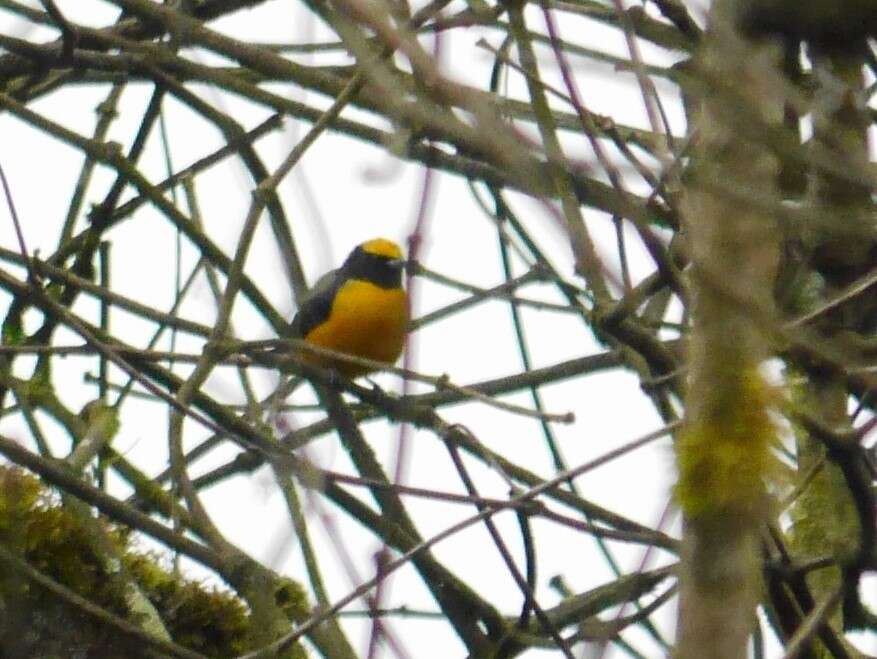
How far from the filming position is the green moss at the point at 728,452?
54.6 inches

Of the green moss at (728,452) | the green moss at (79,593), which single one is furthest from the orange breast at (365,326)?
the green moss at (728,452)

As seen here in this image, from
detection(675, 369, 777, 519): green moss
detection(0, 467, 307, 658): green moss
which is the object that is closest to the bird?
detection(0, 467, 307, 658): green moss

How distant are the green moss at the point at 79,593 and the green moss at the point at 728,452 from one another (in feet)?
5.09

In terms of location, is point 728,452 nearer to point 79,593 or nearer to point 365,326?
point 79,593

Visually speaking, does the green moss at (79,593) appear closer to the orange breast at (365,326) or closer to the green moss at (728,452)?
the green moss at (728,452)

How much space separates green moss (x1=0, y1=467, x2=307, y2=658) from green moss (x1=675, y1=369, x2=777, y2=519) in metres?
1.55

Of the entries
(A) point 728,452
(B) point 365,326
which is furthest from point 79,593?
(B) point 365,326

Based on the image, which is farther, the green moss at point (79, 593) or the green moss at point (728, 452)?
the green moss at point (79, 593)

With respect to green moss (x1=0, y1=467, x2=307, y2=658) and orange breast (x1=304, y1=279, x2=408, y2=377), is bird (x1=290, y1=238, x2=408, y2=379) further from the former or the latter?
green moss (x1=0, y1=467, x2=307, y2=658)

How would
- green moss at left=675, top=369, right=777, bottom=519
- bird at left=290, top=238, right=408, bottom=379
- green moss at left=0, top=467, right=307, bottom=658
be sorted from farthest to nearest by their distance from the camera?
1. bird at left=290, top=238, right=408, bottom=379
2. green moss at left=0, top=467, right=307, bottom=658
3. green moss at left=675, top=369, right=777, bottom=519

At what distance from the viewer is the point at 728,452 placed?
4.68 ft

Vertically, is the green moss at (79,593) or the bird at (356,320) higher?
the bird at (356,320)

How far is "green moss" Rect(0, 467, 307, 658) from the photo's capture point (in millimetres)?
2914

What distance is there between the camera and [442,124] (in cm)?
183
